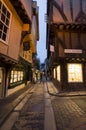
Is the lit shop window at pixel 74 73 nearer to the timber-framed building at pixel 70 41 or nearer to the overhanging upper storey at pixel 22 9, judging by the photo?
the timber-framed building at pixel 70 41

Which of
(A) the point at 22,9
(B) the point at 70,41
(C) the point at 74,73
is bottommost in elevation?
(C) the point at 74,73

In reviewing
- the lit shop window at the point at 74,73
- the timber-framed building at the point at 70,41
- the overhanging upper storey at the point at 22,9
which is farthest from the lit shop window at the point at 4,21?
the lit shop window at the point at 74,73

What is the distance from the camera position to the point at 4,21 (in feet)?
31.7

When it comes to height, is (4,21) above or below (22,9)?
below

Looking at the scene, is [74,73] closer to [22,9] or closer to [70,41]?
[70,41]

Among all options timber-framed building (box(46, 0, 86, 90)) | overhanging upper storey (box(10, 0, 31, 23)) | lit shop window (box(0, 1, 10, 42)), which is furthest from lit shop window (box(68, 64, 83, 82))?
lit shop window (box(0, 1, 10, 42))

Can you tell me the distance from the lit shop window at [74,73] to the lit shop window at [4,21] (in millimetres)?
9029

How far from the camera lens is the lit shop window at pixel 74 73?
56.2ft

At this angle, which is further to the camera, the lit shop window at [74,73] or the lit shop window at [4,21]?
the lit shop window at [74,73]

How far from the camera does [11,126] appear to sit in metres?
5.97

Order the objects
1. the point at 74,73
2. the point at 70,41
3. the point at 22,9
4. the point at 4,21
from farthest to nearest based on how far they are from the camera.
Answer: the point at 70,41 < the point at 74,73 < the point at 22,9 < the point at 4,21

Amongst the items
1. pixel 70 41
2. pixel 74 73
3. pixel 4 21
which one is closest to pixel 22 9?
pixel 4 21

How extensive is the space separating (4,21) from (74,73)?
1002cm

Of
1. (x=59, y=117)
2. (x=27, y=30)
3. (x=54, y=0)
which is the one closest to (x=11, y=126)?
(x=59, y=117)
